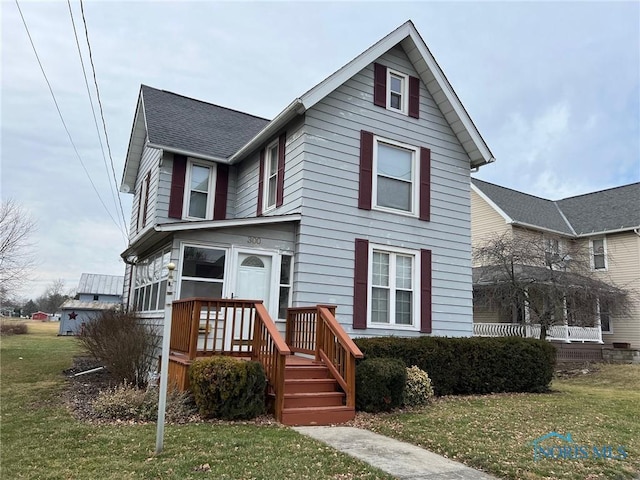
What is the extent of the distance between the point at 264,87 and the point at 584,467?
17960mm

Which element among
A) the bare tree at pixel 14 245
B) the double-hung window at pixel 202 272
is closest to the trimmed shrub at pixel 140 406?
the double-hung window at pixel 202 272

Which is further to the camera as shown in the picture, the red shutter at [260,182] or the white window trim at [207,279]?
the red shutter at [260,182]

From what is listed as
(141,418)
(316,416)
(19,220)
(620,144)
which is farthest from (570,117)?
(19,220)

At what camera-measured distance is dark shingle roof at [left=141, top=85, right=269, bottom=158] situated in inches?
506

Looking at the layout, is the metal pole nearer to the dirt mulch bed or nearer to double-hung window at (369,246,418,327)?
the dirt mulch bed

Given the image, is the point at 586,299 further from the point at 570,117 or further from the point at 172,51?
the point at 172,51

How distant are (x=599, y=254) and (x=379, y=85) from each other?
663 inches

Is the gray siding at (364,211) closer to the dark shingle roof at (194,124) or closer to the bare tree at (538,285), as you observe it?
the dark shingle roof at (194,124)

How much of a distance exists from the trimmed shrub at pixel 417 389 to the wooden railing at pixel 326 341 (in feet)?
4.61

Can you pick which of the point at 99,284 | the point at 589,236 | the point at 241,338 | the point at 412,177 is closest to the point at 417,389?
the point at 241,338

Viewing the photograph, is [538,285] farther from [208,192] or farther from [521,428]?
[208,192]

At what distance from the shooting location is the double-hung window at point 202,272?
31.1 ft

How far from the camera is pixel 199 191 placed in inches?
519
